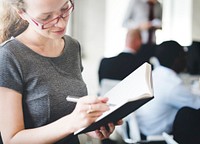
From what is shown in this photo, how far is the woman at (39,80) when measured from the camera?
606 millimetres

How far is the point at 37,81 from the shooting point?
0.66m


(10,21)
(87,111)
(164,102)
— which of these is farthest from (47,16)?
(164,102)

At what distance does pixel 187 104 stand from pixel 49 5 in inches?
23.9

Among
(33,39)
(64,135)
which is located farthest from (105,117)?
(33,39)

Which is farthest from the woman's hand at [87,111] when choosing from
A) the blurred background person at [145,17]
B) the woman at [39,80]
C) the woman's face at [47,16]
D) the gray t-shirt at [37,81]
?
the blurred background person at [145,17]

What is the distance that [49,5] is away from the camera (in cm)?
66

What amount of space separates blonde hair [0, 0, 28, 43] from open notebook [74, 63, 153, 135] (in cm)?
28


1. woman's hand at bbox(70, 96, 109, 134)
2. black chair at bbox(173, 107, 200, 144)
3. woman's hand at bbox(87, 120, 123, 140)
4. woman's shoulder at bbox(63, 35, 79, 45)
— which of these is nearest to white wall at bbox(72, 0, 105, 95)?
woman's shoulder at bbox(63, 35, 79, 45)

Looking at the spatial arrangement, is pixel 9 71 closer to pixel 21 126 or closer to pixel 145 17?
pixel 21 126

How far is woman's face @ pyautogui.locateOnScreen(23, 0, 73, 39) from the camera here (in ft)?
2.15

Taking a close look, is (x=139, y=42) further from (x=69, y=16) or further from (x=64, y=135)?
(x=64, y=135)

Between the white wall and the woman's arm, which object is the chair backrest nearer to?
the white wall

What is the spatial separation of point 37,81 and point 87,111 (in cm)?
17

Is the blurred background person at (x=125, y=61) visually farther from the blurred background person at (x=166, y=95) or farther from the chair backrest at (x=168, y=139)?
the chair backrest at (x=168, y=139)
